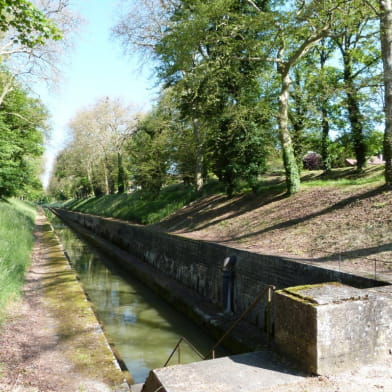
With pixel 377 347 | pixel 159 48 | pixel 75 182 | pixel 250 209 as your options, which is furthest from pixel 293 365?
pixel 75 182

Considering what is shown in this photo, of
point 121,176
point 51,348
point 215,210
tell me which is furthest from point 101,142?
point 51,348

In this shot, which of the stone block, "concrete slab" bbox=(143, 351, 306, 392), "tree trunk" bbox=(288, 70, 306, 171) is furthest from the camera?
"tree trunk" bbox=(288, 70, 306, 171)

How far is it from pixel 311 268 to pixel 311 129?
1418 cm

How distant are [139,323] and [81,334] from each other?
3875mm

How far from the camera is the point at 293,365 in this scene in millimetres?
4141

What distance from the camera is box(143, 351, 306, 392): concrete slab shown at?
3672 millimetres

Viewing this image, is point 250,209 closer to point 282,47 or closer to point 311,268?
point 282,47

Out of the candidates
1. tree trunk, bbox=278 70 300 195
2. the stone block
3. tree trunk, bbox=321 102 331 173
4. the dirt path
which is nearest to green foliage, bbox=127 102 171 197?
tree trunk, bbox=321 102 331 173

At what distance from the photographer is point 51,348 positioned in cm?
597

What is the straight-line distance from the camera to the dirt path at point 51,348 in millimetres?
4828

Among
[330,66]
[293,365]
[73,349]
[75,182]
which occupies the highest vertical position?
[330,66]

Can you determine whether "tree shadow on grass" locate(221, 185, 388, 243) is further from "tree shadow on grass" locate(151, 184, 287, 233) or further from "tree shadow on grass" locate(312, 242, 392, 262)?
"tree shadow on grass" locate(151, 184, 287, 233)

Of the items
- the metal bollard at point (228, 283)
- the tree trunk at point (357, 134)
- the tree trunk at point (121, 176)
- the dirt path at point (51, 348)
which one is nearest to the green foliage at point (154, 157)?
the tree trunk at point (357, 134)

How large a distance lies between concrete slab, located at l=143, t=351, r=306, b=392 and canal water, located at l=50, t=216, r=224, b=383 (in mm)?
3549
